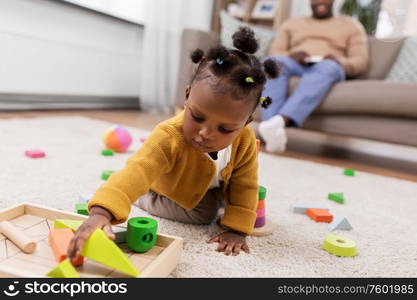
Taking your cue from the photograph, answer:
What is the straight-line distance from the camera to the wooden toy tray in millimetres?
593

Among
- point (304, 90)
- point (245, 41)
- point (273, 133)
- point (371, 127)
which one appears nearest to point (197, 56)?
point (245, 41)

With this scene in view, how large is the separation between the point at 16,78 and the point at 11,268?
2.00m

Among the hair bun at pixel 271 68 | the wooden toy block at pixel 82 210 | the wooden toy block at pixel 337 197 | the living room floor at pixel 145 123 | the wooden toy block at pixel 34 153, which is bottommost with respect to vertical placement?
the living room floor at pixel 145 123

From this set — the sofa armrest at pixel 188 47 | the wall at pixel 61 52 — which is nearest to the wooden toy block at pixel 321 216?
the sofa armrest at pixel 188 47

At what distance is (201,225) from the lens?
3.07 feet

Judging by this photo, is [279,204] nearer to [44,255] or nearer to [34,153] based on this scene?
[44,255]

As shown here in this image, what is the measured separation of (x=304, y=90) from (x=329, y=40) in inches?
22.2

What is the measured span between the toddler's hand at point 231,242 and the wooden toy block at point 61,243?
Answer: 295 millimetres

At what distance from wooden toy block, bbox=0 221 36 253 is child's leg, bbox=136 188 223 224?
1.07ft

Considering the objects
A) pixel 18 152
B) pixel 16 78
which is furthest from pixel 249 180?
pixel 16 78

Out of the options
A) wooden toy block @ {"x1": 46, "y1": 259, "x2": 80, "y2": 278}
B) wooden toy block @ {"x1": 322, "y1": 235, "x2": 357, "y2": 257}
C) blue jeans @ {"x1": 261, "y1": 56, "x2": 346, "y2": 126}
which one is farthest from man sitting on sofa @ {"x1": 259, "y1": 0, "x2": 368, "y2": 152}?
wooden toy block @ {"x1": 46, "y1": 259, "x2": 80, "y2": 278}

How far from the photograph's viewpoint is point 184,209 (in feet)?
3.03

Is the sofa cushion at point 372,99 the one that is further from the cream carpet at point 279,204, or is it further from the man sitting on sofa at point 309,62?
the cream carpet at point 279,204

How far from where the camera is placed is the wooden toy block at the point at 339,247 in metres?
0.82
